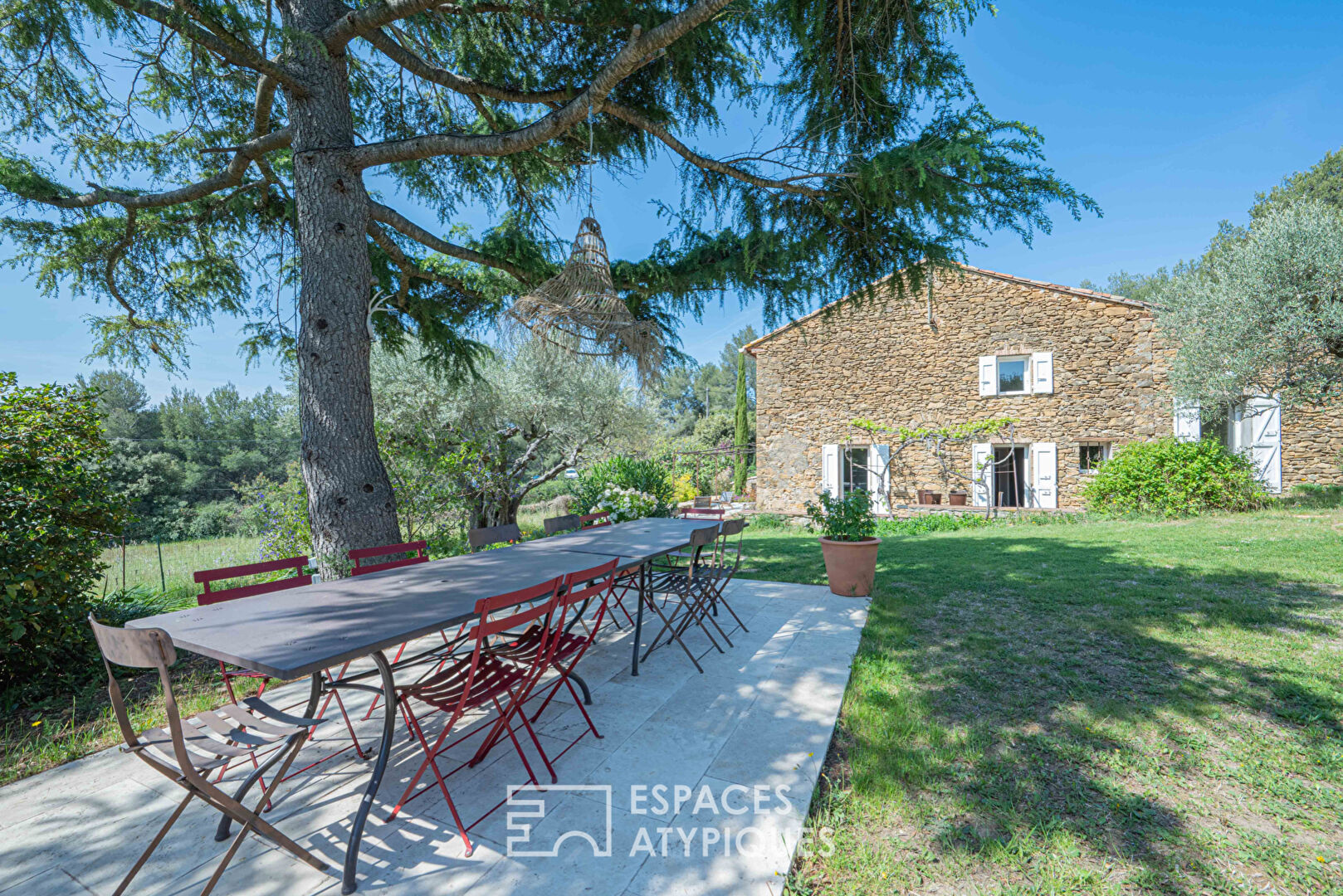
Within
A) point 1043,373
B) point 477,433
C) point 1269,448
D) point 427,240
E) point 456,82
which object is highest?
point 456,82

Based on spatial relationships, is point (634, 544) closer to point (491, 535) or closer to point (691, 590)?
point (691, 590)

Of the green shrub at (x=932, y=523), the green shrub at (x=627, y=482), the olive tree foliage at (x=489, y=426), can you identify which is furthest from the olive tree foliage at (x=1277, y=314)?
the olive tree foliage at (x=489, y=426)

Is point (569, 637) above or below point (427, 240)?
below

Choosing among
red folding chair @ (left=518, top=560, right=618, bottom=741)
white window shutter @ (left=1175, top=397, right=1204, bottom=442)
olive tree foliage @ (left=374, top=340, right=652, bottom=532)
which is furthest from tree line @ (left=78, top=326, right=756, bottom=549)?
white window shutter @ (left=1175, top=397, right=1204, bottom=442)

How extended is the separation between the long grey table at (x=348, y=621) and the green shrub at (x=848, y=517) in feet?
9.67

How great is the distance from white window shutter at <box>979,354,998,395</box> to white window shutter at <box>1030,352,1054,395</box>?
2.62ft

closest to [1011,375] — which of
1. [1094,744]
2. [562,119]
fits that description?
[1094,744]

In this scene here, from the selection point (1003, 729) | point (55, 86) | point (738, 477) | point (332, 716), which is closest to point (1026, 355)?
point (738, 477)

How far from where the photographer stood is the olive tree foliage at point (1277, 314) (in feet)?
28.2

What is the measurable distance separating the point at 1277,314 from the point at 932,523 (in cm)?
677

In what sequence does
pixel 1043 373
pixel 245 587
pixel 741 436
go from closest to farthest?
1. pixel 245 587
2. pixel 1043 373
3. pixel 741 436

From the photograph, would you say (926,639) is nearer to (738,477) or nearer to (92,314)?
(92,314)

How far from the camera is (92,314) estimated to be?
17.4 ft

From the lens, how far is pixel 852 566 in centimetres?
509
